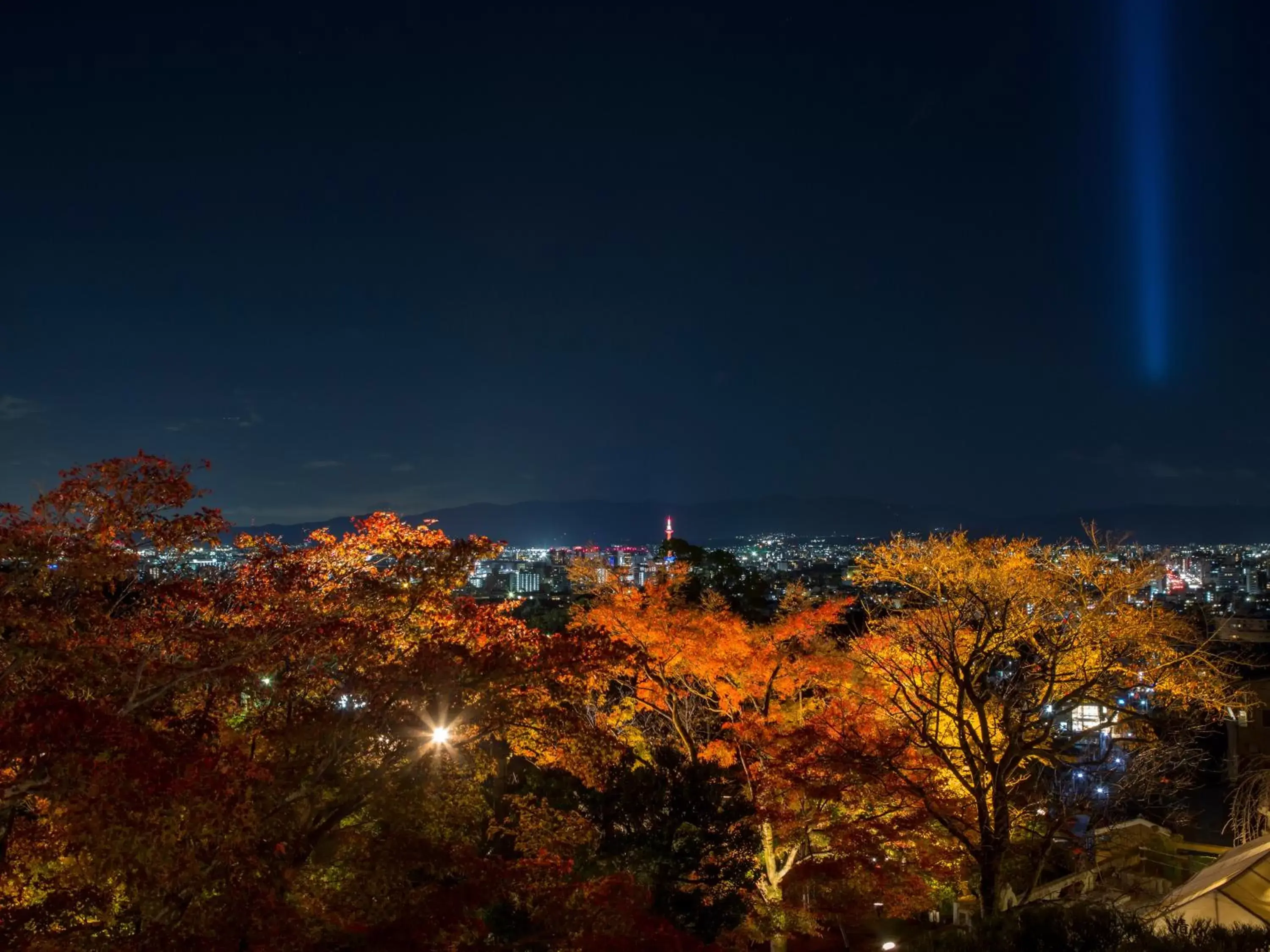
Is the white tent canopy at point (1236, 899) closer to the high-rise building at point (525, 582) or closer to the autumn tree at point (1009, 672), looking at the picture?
the autumn tree at point (1009, 672)

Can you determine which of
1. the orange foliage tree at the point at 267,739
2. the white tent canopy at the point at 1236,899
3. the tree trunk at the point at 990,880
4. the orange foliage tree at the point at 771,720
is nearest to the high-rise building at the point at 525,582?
the orange foliage tree at the point at 771,720

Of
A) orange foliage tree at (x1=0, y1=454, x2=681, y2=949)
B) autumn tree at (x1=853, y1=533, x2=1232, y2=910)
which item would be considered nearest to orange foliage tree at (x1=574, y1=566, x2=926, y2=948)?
autumn tree at (x1=853, y1=533, x2=1232, y2=910)

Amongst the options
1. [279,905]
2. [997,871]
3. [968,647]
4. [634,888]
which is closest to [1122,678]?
[968,647]

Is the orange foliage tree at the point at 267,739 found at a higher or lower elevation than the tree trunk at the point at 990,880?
higher

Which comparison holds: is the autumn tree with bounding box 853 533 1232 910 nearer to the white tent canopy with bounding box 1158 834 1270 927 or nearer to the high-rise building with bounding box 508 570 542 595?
the white tent canopy with bounding box 1158 834 1270 927

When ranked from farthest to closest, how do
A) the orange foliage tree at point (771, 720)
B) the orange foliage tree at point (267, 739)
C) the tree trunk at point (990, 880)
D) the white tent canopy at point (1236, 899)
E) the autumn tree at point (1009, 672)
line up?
1. the orange foliage tree at point (771, 720)
2. the autumn tree at point (1009, 672)
3. the tree trunk at point (990, 880)
4. the white tent canopy at point (1236, 899)
5. the orange foliage tree at point (267, 739)

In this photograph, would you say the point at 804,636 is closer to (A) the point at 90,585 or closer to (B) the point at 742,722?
(B) the point at 742,722

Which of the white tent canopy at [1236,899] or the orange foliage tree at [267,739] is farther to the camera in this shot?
the white tent canopy at [1236,899]
